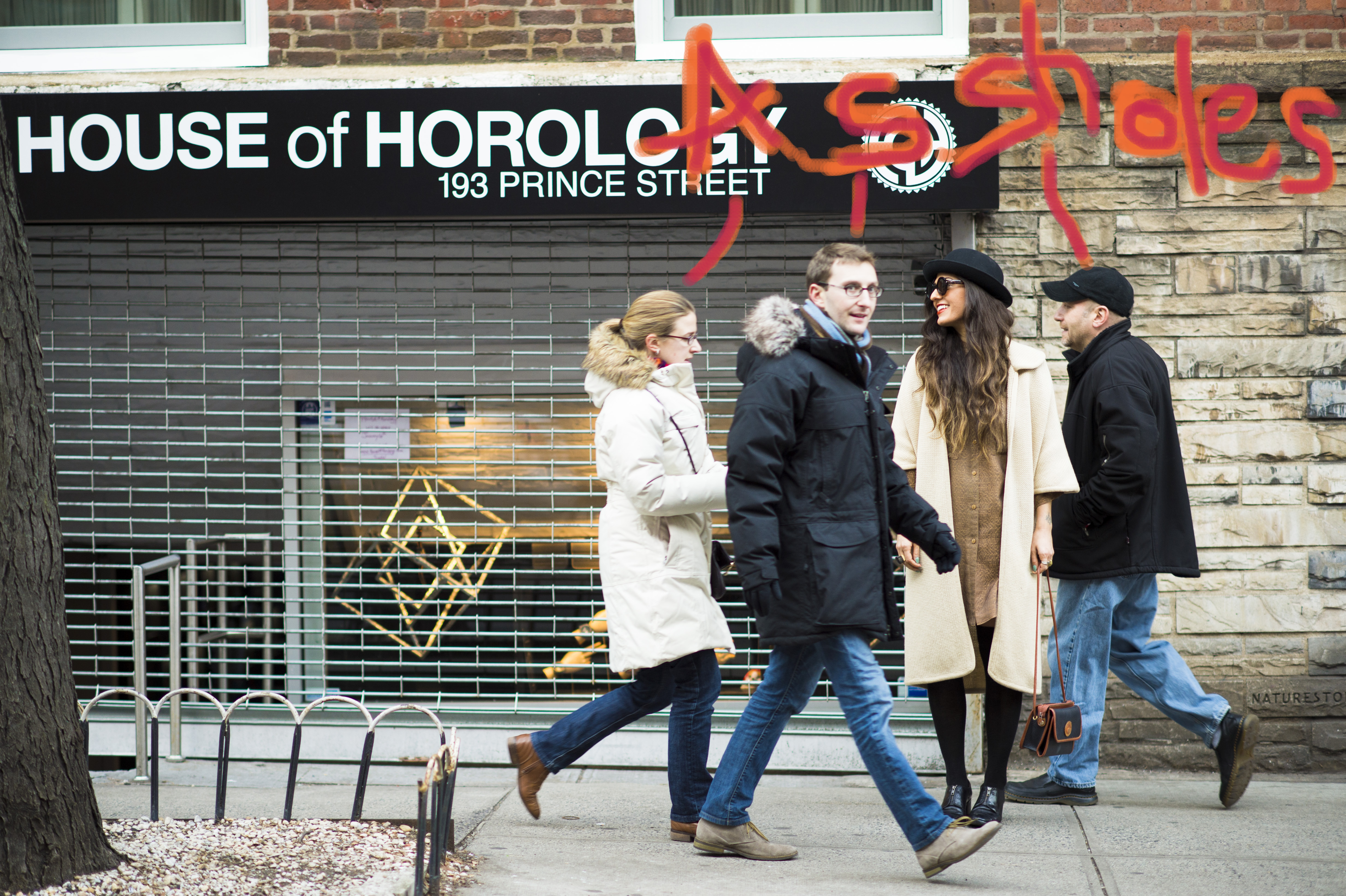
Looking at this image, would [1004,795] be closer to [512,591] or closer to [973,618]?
[973,618]

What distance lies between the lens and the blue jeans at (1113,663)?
462 cm

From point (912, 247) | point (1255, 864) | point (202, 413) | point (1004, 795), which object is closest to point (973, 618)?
point (1004, 795)

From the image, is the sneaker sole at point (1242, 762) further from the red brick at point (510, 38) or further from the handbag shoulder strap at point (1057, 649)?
the red brick at point (510, 38)

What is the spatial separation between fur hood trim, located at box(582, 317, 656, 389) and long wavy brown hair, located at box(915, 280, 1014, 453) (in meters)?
1.02

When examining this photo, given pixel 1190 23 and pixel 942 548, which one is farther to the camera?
pixel 1190 23

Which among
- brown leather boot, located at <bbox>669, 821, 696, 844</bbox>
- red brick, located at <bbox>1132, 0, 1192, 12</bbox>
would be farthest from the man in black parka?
red brick, located at <bbox>1132, 0, 1192, 12</bbox>

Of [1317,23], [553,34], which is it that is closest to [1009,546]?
[1317,23]

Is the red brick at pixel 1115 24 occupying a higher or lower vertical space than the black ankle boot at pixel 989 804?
higher

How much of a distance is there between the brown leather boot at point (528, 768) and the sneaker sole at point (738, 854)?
578 millimetres

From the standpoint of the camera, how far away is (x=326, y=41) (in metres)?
5.77

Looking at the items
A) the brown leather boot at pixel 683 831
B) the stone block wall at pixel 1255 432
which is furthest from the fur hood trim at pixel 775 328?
the stone block wall at pixel 1255 432

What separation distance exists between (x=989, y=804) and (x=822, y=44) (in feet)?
11.4

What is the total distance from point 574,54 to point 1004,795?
365 centimetres

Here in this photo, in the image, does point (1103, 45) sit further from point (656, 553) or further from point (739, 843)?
point (739, 843)
